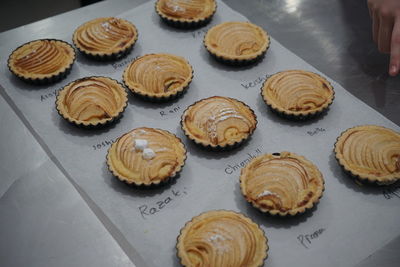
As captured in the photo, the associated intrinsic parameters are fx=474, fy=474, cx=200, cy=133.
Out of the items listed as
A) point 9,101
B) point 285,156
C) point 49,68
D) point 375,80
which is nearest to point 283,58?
point 375,80

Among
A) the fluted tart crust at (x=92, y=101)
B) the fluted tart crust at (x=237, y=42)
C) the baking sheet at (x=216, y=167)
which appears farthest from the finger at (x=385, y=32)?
the fluted tart crust at (x=92, y=101)

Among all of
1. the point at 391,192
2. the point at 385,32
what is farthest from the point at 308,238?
the point at 385,32

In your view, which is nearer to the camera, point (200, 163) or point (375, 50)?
point (200, 163)

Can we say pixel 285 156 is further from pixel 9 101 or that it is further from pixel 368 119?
pixel 9 101

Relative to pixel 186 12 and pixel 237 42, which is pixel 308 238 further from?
pixel 186 12

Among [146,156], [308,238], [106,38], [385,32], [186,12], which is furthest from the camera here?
[186,12]

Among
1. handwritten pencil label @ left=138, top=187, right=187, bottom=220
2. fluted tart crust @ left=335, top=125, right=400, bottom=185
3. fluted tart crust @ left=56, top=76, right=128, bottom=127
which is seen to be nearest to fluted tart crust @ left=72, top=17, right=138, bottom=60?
fluted tart crust @ left=56, top=76, right=128, bottom=127
